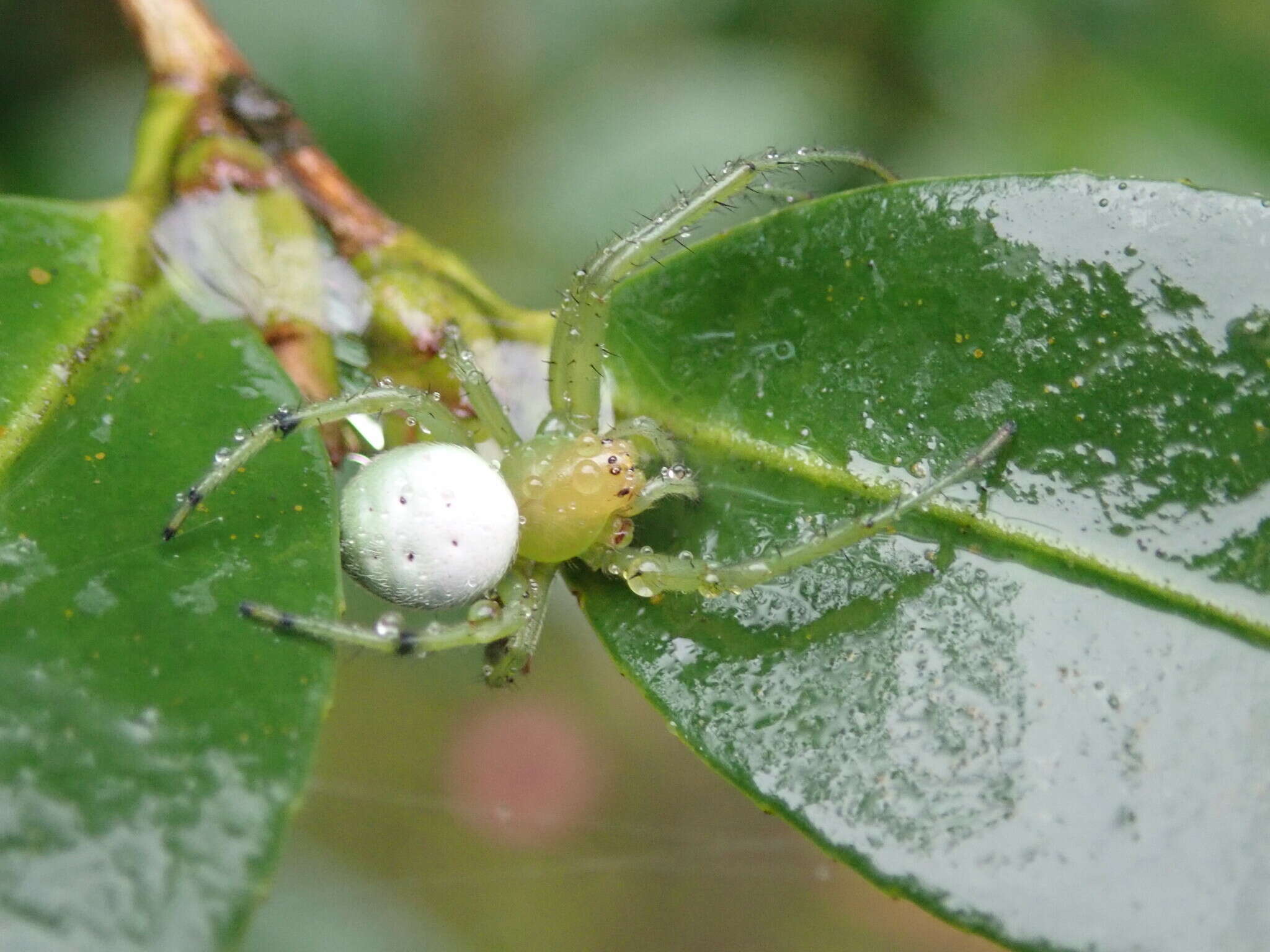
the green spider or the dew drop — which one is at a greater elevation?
the green spider

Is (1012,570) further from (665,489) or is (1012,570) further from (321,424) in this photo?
(321,424)

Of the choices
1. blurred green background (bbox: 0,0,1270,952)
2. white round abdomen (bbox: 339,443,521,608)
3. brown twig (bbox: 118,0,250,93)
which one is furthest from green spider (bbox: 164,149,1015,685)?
blurred green background (bbox: 0,0,1270,952)

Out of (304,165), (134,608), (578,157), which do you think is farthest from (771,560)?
(578,157)

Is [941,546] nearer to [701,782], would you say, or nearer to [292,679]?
[292,679]

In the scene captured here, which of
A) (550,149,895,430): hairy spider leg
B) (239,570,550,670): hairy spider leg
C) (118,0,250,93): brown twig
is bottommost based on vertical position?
(239,570,550,670): hairy spider leg

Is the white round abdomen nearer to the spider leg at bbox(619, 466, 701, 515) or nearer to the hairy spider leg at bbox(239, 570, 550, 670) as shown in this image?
the hairy spider leg at bbox(239, 570, 550, 670)

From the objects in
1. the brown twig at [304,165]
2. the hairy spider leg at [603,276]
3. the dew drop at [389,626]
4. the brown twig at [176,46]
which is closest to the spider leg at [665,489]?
the hairy spider leg at [603,276]

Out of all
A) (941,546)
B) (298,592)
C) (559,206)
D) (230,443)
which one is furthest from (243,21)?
(941,546)
